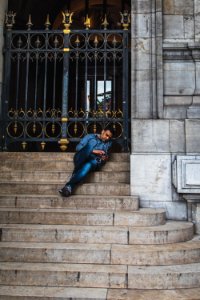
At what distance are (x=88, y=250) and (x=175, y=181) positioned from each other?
7.72ft

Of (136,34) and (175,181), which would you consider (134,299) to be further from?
(136,34)

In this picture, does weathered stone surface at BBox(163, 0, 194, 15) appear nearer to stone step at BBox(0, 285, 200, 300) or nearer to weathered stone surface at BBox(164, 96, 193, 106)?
weathered stone surface at BBox(164, 96, 193, 106)

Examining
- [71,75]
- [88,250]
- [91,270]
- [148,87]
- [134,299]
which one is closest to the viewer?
[134,299]

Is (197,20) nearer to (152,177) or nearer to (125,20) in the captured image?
(125,20)

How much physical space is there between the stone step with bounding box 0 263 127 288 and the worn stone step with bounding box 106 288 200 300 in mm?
147

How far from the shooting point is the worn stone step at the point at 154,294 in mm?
4105

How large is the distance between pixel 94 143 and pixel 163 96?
5.32 ft

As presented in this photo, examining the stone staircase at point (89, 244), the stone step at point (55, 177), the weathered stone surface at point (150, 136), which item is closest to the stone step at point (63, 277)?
the stone staircase at point (89, 244)

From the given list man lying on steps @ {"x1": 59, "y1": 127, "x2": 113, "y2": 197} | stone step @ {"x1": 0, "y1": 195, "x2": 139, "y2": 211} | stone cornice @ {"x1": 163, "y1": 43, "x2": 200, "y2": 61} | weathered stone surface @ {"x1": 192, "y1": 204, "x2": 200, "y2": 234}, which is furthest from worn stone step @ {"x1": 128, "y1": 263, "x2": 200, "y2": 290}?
stone cornice @ {"x1": 163, "y1": 43, "x2": 200, "y2": 61}

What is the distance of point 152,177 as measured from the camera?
261 inches

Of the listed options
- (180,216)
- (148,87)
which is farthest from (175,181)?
(148,87)

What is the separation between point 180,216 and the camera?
21.3 feet

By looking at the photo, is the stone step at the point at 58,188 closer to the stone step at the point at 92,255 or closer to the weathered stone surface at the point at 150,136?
the weathered stone surface at the point at 150,136

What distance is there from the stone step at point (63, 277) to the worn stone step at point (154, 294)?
0.15 metres
